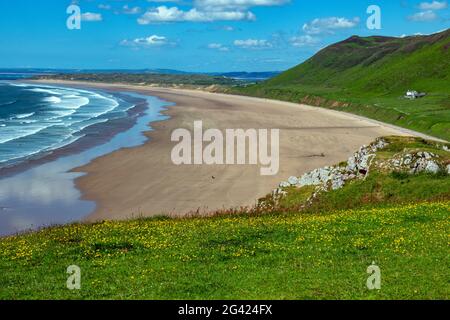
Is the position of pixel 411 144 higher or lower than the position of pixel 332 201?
higher

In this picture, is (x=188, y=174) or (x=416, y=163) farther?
(x=188, y=174)

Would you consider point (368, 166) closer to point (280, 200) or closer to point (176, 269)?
point (280, 200)

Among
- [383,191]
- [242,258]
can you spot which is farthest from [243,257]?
[383,191]

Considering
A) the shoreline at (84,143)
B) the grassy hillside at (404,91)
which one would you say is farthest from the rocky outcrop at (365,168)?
the grassy hillside at (404,91)

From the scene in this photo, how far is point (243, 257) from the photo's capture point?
65.5ft

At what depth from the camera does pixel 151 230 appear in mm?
25219

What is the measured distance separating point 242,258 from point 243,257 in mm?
146

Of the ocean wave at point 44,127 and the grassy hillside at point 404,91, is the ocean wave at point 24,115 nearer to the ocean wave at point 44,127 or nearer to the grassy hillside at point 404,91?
the ocean wave at point 44,127

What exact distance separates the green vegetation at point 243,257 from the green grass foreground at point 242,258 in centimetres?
3

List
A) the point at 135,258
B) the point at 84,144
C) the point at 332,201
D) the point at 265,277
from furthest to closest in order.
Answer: the point at 84,144 < the point at 332,201 < the point at 135,258 < the point at 265,277

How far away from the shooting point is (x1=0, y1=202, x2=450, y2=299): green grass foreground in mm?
15836

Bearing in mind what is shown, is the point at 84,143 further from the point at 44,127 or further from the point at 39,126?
the point at 39,126

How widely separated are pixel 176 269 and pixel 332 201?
58.7ft
